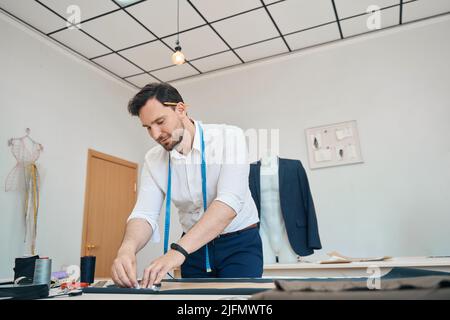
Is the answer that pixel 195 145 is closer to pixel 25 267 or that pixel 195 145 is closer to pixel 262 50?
pixel 25 267

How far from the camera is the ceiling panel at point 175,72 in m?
4.13

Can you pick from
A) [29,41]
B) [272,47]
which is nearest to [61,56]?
[29,41]

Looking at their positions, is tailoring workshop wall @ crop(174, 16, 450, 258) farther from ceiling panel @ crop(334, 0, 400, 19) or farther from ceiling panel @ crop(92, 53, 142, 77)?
ceiling panel @ crop(92, 53, 142, 77)

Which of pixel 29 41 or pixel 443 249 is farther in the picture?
pixel 29 41

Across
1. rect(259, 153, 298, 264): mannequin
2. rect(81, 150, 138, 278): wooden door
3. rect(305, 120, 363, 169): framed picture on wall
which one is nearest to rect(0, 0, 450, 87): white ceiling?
rect(305, 120, 363, 169): framed picture on wall

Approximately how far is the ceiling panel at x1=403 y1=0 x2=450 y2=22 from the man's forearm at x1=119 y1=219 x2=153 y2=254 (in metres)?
3.09

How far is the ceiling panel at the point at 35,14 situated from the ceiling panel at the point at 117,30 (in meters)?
0.25

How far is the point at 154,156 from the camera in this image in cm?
164

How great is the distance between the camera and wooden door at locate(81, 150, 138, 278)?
371 cm

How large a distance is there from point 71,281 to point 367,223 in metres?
2.76

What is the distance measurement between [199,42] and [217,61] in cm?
47

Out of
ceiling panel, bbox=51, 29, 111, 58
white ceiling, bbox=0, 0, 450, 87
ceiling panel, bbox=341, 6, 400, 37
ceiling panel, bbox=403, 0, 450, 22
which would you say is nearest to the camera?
white ceiling, bbox=0, 0, 450, 87

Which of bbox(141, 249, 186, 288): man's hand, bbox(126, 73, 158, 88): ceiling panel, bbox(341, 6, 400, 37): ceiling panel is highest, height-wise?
bbox(341, 6, 400, 37): ceiling panel
